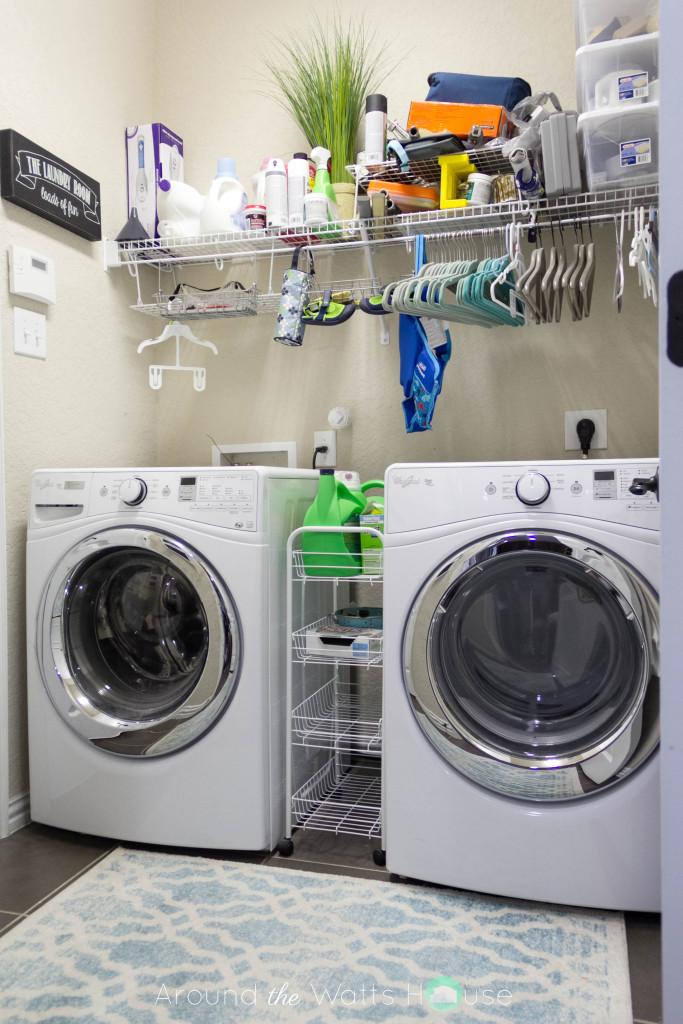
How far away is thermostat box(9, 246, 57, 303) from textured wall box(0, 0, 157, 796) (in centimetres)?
3

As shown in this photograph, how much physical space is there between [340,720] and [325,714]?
18 centimetres

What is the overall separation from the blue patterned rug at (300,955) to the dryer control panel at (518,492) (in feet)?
2.75

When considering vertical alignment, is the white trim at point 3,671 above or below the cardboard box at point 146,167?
below

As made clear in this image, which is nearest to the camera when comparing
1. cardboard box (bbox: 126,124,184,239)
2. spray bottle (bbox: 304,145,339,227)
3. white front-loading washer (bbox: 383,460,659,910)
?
white front-loading washer (bbox: 383,460,659,910)

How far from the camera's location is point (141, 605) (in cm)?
200

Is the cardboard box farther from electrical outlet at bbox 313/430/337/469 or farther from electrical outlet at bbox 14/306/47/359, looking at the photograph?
electrical outlet at bbox 313/430/337/469

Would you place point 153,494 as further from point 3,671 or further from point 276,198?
point 276,198

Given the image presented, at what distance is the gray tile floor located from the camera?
1.54 metres

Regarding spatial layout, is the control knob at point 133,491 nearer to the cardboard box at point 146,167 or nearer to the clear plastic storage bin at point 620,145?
the cardboard box at point 146,167

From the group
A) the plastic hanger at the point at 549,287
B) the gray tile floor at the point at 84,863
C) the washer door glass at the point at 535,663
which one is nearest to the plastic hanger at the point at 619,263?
the plastic hanger at the point at 549,287

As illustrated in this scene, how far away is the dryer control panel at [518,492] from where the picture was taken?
1563mm

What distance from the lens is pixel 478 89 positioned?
218cm

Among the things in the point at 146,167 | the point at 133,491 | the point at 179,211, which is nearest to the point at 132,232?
the point at 179,211

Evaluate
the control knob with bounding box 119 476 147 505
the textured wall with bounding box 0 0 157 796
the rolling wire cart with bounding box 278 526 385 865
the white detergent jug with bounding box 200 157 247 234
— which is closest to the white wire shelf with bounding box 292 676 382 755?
the rolling wire cart with bounding box 278 526 385 865
